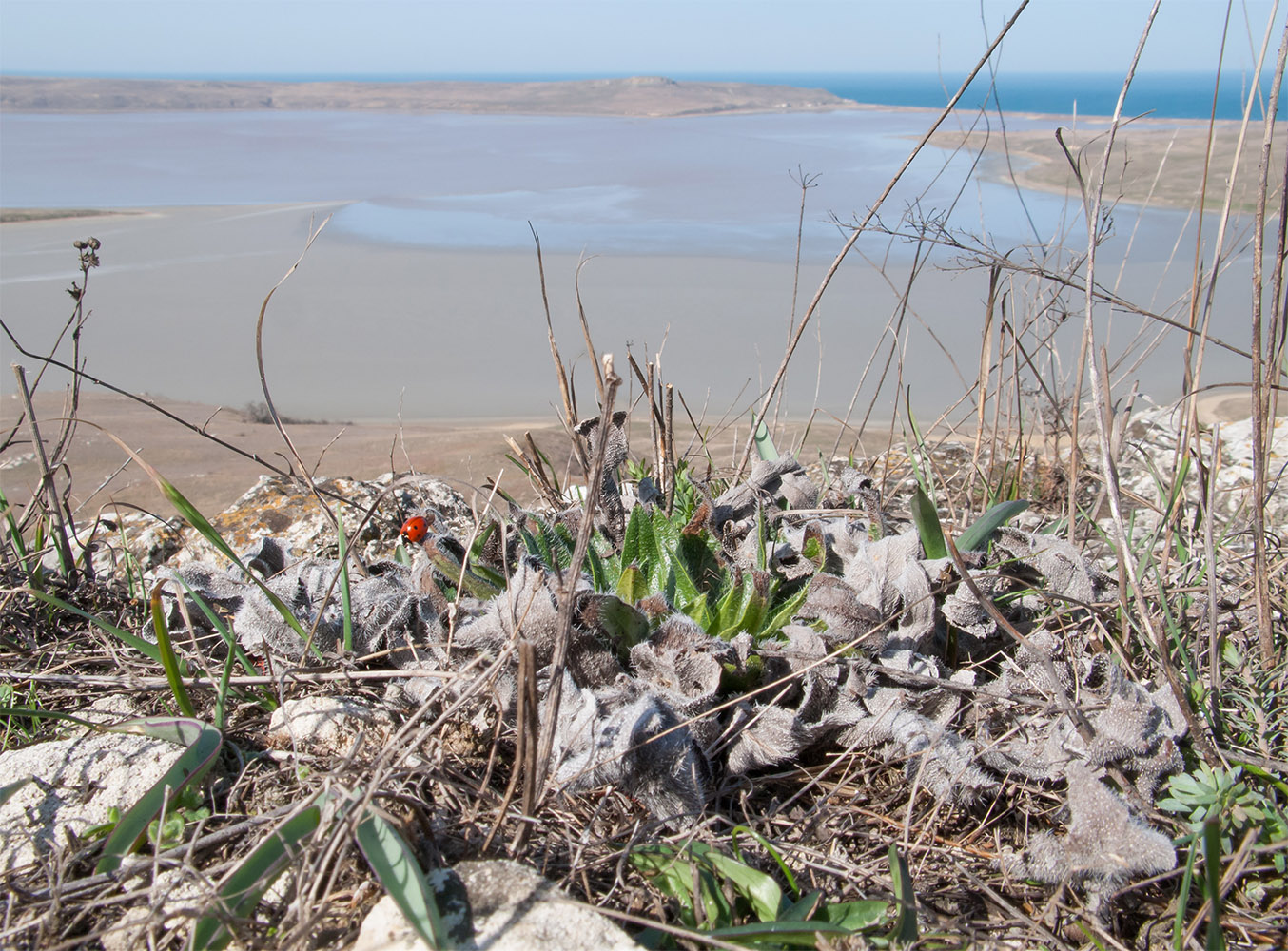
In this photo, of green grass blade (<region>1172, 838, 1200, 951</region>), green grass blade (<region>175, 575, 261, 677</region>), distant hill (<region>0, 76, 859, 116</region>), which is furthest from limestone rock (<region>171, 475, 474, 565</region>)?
distant hill (<region>0, 76, 859, 116</region>)

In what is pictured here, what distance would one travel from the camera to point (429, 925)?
116 centimetres

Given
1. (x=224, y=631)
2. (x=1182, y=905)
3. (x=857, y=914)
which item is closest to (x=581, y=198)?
(x=224, y=631)

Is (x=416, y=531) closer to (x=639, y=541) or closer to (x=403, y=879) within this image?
(x=639, y=541)

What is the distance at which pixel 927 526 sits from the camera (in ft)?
6.23

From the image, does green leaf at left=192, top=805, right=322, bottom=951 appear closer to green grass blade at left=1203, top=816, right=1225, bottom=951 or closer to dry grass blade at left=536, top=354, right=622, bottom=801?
dry grass blade at left=536, top=354, right=622, bottom=801

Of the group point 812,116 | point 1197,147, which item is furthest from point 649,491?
point 812,116

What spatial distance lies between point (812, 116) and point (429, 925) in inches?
1731

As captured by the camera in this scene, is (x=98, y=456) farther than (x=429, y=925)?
Yes

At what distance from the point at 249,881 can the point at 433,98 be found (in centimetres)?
5728

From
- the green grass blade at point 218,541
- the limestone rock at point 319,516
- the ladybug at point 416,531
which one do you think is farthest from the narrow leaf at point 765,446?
the green grass blade at point 218,541

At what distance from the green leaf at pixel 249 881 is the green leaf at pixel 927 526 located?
51.2 inches

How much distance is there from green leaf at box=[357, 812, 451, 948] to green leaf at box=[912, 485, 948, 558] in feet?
3.91

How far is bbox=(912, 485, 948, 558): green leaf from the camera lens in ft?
6.12

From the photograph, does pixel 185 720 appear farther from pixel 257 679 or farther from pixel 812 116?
pixel 812 116
